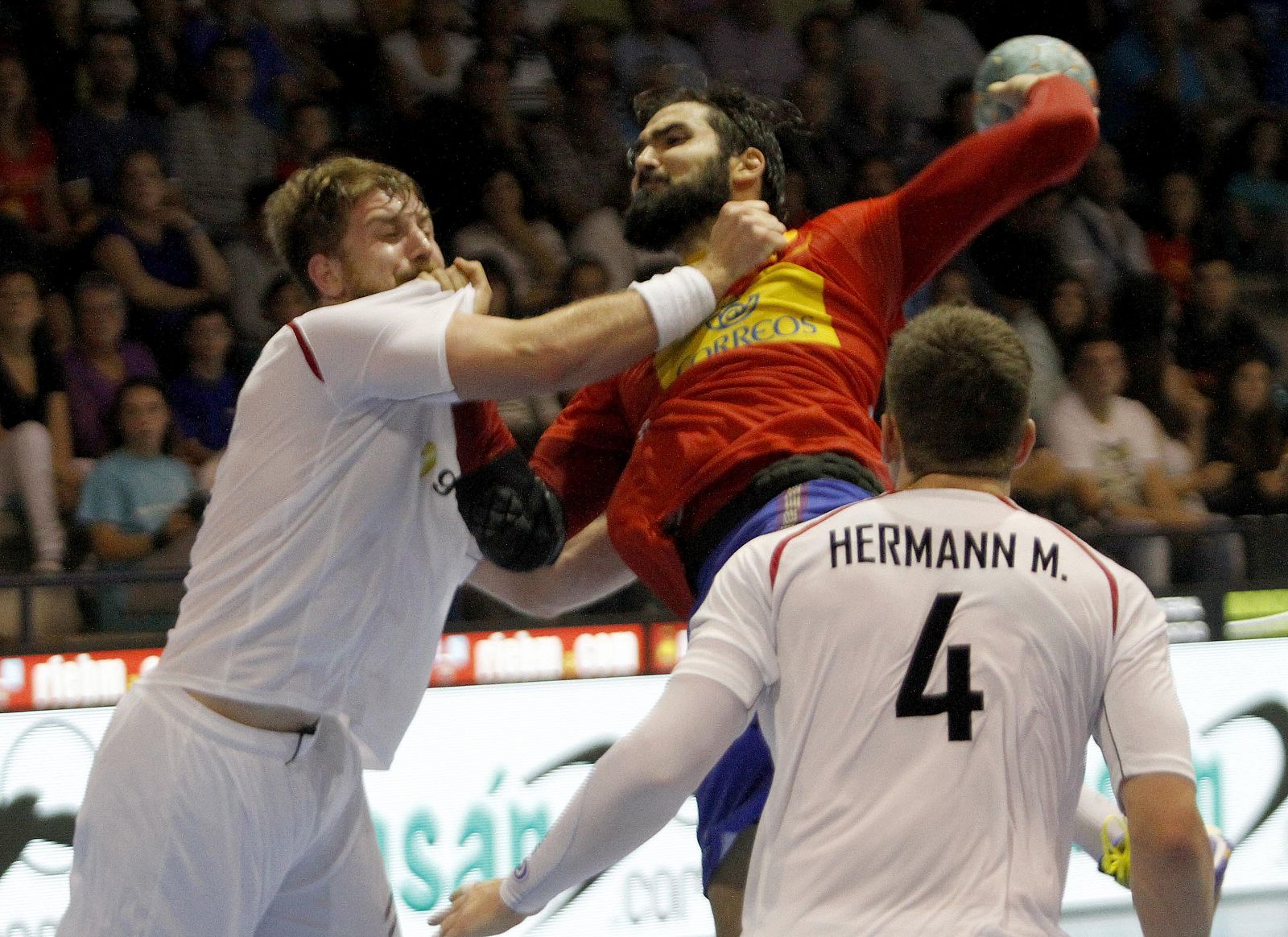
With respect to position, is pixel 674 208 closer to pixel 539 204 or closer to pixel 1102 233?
pixel 539 204

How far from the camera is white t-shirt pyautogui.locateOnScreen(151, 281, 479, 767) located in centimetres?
305

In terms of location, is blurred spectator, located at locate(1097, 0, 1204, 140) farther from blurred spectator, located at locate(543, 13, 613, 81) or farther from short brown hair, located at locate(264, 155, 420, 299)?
short brown hair, located at locate(264, 155, 420, 299)

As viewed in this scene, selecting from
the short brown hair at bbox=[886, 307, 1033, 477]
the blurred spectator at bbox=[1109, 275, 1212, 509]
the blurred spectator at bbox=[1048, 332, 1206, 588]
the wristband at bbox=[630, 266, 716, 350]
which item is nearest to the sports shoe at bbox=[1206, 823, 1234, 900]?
the short brown hair at bbox=[886, 307, 1033, 477]

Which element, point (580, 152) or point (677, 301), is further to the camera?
point (580, 152)

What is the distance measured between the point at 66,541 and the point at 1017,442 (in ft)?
13.5

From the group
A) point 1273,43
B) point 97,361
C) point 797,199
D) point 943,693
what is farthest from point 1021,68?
point 1273,43

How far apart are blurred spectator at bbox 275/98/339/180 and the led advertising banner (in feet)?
8.34

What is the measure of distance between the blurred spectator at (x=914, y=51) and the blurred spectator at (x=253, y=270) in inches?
121

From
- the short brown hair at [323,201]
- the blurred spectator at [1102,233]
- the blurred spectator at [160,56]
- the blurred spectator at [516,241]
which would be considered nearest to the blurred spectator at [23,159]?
the blurred spectator at [160,56]

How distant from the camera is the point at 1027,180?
339cm

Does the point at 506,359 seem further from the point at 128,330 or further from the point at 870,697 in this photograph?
the point at 128,330

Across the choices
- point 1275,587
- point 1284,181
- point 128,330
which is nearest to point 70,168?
point 128,330

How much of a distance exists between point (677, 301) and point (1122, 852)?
1.28 m

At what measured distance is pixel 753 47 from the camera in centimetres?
798
